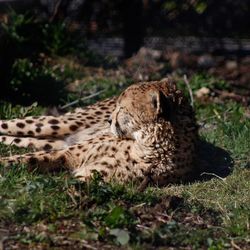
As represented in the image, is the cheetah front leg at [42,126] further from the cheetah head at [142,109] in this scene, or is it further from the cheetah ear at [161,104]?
the cheetah ear at [161,104]

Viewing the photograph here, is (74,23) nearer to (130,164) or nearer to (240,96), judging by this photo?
(240,96)

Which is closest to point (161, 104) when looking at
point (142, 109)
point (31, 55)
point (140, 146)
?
point (142, 109)

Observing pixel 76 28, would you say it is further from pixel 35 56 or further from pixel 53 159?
pixel 53 159

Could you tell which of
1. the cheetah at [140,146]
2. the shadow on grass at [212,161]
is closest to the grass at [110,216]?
the cheetah at [140,146]

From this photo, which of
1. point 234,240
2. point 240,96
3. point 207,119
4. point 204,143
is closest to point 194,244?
point 234,240

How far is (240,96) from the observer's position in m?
9.05

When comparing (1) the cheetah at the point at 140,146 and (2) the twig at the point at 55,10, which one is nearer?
(1) the cheetah at the point at 140,146

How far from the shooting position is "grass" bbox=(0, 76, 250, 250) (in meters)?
4.41

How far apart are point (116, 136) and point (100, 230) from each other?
169 centimetres

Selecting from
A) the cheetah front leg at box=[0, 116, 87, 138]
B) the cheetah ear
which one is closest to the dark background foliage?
the cheetah front leg at box=[0, 116, 87, 138]

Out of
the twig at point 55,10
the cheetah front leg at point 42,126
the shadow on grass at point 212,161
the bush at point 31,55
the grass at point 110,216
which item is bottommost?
the grass at point 110,216

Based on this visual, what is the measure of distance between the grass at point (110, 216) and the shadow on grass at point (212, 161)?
0.71 m

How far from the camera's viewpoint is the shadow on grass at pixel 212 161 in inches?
247

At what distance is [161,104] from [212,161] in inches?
36.2
